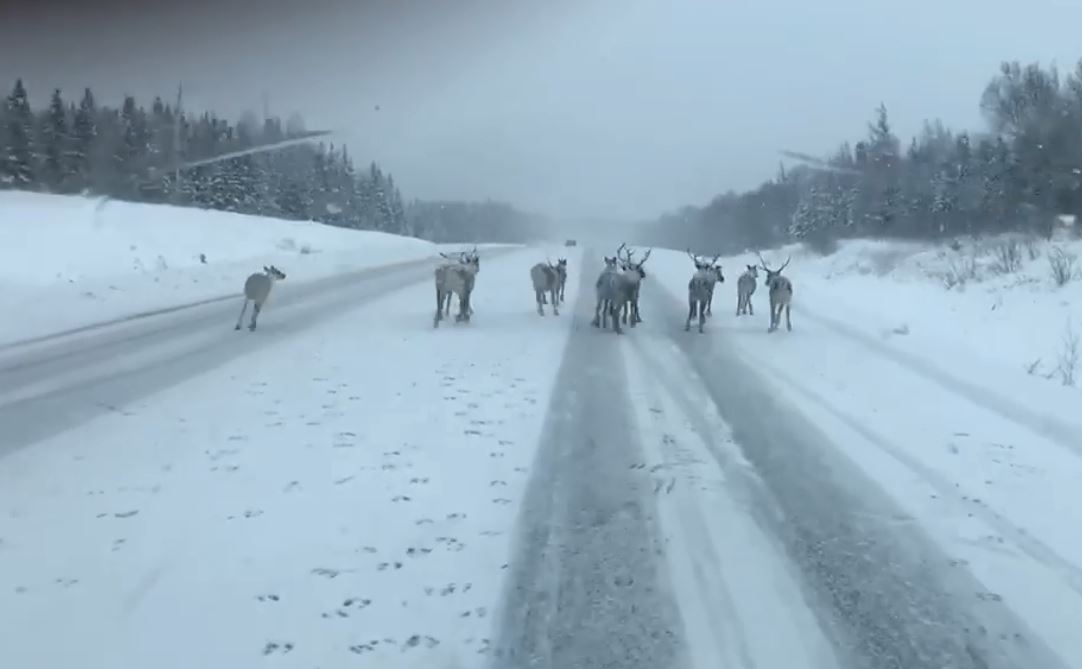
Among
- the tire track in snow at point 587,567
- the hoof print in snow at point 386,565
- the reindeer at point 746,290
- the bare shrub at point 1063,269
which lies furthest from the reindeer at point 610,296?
the hoof print in snow at point 386,565

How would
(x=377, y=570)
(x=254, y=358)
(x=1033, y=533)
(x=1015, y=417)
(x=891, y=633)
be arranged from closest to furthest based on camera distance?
(x=891, y=633)
(x=377, y=570)
(x=1033, y=533)
(x=1015, y=417)
(x=254, y=358)

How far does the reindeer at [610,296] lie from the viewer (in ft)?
64.6

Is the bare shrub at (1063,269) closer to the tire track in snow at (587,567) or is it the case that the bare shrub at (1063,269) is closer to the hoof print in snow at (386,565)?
the tire track in snow at (587,567)

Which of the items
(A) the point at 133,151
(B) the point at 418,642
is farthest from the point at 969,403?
(A) the point at 133,151

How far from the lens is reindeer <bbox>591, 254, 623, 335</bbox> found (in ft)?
64.6

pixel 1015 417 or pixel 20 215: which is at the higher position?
pixel 20 215

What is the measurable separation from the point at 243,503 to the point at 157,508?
23.3 inches

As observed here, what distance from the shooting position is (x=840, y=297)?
31.4 m

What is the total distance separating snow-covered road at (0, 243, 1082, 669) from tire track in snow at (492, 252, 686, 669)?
1.0 inches

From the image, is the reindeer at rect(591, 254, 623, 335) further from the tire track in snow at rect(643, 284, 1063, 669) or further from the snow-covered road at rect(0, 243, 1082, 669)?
the tire track in snow at rect(643, 284, 1063, 669)

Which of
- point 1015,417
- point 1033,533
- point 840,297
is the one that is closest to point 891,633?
point 1033,533

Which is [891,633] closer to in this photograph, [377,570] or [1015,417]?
[377,570]

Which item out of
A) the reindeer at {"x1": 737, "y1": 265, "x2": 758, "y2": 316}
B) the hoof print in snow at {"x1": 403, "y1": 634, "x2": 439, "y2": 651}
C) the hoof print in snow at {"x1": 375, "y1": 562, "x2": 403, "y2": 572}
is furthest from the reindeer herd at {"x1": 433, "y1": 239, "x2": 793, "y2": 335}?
the hoof print in snow at {"x1": 403, "y1": 634, "x2": 439, "y2": 651}

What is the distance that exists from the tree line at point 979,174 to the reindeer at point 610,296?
15555 millimetres
